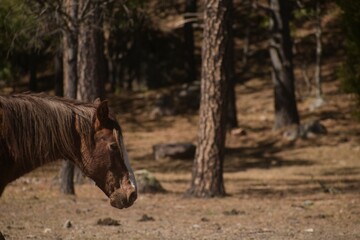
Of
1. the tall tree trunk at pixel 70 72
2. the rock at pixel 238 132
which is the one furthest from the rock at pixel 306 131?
the tall tree trunk at pixel 70 72

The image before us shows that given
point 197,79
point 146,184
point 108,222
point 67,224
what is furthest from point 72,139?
point 197,79

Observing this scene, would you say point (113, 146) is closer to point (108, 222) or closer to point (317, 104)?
point (108, 222)

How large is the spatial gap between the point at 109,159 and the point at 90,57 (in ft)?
28.7

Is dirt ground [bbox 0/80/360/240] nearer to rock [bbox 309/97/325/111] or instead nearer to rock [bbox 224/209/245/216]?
rock [bbox 224/209/245/216]

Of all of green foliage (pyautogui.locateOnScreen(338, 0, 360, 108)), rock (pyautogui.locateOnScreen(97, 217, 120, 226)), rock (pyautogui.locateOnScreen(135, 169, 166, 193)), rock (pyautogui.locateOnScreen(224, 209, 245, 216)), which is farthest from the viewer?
green foliage (pyautogui.locateOnScreen(338, 0, 360, 108))

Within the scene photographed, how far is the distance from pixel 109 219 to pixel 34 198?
359 cm

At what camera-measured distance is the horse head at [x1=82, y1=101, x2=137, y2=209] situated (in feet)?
21.2

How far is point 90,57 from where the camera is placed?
15.0 m

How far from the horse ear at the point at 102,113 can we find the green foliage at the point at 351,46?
41.1ft

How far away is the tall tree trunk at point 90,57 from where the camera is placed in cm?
1480

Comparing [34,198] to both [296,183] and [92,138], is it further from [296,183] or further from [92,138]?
[92,138]

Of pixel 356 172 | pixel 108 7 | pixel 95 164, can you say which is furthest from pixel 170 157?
pixel 95 164

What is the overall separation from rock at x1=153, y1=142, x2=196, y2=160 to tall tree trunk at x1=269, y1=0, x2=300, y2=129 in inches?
180

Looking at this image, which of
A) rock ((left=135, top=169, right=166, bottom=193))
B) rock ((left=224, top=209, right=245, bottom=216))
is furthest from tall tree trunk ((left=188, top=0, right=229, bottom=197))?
rock ((left=224, top=209, right=245, bottom=216))
